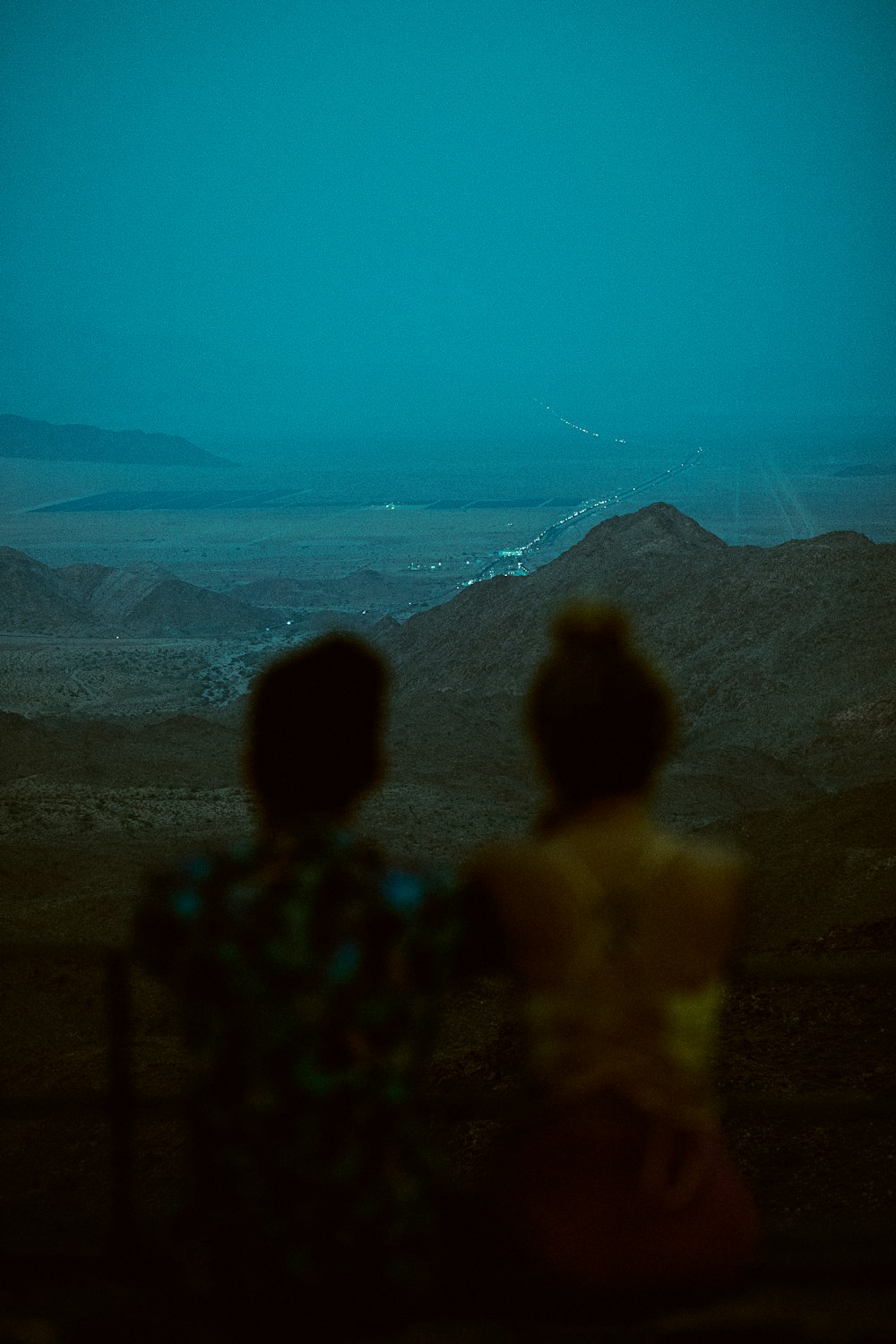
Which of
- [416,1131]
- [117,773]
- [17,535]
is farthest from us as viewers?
[17,535]

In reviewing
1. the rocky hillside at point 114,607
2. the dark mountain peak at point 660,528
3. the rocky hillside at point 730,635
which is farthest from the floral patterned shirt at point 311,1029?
the rocky hillside at point 114,607

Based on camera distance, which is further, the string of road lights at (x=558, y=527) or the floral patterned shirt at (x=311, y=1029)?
the string of road lights at (x=558, y=527)

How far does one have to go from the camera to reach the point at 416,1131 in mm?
2264

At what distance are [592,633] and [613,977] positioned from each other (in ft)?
1.90

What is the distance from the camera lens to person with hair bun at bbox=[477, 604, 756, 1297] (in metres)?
2.05

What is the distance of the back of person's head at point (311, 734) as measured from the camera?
85.0 inches

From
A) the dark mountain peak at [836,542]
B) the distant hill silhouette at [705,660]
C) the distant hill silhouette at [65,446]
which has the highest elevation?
the distant hill silhouette at [65,446]

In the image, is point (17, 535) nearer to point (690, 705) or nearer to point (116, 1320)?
point (690, 705)

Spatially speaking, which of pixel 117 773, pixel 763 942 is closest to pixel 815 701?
pixel 117 773

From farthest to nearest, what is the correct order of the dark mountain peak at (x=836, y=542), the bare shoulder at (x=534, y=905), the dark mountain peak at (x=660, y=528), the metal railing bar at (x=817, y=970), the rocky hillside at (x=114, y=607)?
the rocky hillside at (x=114, y=607)
the dark mountain peak at (x=660, y=528)
the dark mountain peak at (x=836, y=542)
the metal railing bar at (x=817, y=970)
the bare shoulder at (x=534, y=905)

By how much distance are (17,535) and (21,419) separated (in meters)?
106

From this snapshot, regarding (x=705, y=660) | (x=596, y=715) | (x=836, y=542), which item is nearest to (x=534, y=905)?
(x=596, y=715)

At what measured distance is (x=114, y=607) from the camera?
185ft

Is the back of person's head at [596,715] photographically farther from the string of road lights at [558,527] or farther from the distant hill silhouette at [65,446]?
the distant hill silhouette at [65,446]
